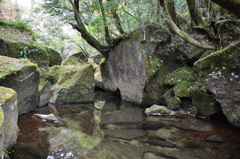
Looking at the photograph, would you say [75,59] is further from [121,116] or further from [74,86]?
[121,116]

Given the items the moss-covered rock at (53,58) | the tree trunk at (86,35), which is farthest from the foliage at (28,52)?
the moss-covered rock at (53,58)

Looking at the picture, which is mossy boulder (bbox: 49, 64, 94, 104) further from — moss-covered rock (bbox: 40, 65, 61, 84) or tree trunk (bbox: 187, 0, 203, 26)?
tree trunk (bbox: 187, 0, 203, 26)

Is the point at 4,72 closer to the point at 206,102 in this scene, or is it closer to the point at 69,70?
the point at 69,70

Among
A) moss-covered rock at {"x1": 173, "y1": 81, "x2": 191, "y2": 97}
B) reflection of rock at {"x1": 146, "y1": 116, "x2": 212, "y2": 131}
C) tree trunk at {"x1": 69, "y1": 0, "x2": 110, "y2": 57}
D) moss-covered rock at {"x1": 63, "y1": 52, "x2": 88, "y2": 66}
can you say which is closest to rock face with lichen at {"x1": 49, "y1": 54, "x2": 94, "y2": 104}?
tree trunk at {"x1": 69, "y1": 0, "x2": 110, "y2": 57}

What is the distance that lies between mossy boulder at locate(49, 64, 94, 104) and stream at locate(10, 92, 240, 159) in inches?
81.9

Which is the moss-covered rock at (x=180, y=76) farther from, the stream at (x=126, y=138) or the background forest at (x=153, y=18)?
the stream at (x=126, y=138)

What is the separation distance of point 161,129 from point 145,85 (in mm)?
3129

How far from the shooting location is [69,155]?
11.3 ft

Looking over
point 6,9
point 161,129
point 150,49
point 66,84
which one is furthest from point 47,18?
point 161,129

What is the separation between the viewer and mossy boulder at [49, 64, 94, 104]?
332 inches

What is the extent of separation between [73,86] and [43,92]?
157cm

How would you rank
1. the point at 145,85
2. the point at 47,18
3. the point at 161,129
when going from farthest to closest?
the point at 47,18 < the point at 145,85 < the point at 161,129

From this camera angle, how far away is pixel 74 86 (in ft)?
27.9

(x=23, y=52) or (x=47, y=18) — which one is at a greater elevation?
(x=47, y=18)
